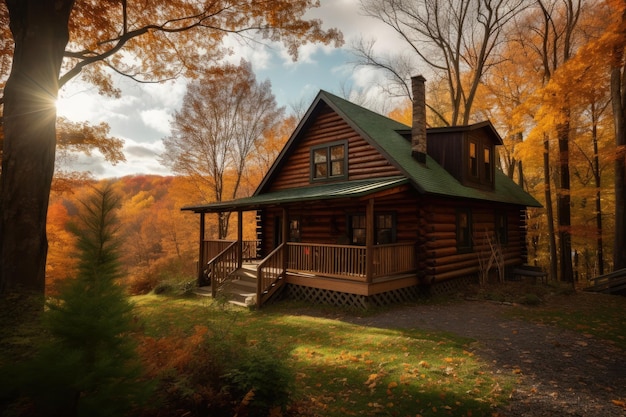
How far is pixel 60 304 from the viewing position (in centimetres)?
313

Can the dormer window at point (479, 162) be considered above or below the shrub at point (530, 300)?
above

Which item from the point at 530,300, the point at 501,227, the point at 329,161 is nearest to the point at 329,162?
the point at 329,161

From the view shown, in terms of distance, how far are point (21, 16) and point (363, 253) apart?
1014cm

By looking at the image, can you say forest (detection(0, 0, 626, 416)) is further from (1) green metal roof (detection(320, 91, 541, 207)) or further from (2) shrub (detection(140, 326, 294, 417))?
(1) green metal roof (detection(320, 91, 541, 207))

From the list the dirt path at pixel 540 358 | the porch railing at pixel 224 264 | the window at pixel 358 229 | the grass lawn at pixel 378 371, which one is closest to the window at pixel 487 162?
the window at pixel 358 229

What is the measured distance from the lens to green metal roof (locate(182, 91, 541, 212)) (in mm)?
11617

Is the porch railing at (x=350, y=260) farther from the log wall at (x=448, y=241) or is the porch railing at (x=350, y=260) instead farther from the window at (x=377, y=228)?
the window at (x=377, y=228)

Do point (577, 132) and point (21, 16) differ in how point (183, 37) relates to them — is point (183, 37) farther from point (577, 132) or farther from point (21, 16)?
point (577, 132)

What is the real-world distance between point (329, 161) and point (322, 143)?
3.25 ft

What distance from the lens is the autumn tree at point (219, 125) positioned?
21875 mm

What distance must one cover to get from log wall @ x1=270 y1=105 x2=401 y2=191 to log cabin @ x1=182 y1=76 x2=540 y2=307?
5 centimetres

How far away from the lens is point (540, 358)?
6.45m

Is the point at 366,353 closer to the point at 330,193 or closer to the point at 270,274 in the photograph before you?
the point at 330,193

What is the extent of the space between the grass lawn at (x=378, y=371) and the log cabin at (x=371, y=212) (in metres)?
2.80
